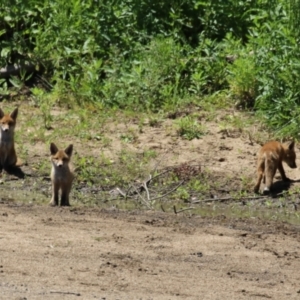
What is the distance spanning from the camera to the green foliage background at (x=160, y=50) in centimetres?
1611

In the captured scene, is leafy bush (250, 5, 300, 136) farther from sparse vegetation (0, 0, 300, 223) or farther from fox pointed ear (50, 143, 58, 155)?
fox pointed ear (50, 143, 58, 155)

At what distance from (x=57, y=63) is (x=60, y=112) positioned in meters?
1.43

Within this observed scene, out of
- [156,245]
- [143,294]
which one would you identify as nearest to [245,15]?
[156,245]

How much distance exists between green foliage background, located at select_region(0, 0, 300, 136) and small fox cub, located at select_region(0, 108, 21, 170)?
2160 millimetres

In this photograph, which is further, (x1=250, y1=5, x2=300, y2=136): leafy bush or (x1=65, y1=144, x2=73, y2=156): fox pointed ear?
(x1=250, y1=5, x2=300, y2=136): leafy bush

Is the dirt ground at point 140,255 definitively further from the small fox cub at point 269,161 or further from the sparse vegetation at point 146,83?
the sparse vegetation at point 146,83

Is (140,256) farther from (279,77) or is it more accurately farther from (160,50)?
(160,50)

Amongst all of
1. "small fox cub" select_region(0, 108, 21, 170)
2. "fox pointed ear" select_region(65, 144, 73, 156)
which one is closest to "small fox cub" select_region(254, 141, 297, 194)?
"fox pointed ear" select_region(65, 144, 73, 156)

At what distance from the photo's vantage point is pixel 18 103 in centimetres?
1781

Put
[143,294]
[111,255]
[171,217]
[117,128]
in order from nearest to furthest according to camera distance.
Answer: [143,294] → [111,255] → [171,217] → [117,128]

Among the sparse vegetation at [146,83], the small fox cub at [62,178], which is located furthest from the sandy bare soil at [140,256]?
the sparse vegetation at [146,83]

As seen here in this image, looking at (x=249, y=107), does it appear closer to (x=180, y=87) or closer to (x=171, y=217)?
(x=180, y=87)

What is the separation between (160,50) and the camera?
56.7ft

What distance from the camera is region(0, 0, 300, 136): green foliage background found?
1611cm
